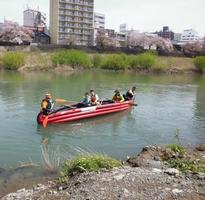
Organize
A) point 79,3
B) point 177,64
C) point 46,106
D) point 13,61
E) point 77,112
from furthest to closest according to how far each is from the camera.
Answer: point 79,3 < point 177,64 < point 13,61 < point 77,112 < point 46,106

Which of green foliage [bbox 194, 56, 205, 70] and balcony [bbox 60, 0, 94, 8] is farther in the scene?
balcony [bbox 60, 0, 94, 8]

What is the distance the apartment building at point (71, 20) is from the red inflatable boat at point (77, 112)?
6277 centimetres

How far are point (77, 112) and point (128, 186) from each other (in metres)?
10.1

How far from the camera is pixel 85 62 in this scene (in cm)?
5128

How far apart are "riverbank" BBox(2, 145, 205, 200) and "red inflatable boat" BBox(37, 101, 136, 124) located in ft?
25.7

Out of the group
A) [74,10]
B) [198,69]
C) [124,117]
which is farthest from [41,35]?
[124,117]

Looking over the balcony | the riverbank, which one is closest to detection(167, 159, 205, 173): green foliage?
the riverbank

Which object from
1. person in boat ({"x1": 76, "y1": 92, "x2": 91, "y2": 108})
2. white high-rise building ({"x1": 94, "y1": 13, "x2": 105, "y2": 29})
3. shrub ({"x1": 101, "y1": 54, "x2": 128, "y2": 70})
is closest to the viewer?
person in boat ({"x1": 76, "y1": 92, "x2": 91, "y2": 108})

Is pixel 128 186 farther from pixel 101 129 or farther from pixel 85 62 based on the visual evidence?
pixel 85 62

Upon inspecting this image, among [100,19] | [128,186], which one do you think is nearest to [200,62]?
[128,186]

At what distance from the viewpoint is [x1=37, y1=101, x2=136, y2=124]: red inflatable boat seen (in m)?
15.7

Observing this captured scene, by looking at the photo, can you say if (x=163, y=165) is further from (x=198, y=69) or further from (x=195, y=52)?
(x=195, y=52)

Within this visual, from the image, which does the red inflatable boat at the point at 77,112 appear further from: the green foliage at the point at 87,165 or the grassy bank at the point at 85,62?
the grassy bank at the point at 85,62

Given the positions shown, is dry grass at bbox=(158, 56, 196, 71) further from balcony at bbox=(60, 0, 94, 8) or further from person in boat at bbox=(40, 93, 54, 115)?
person in boat at bbox=(40, 93, 54, 115)
